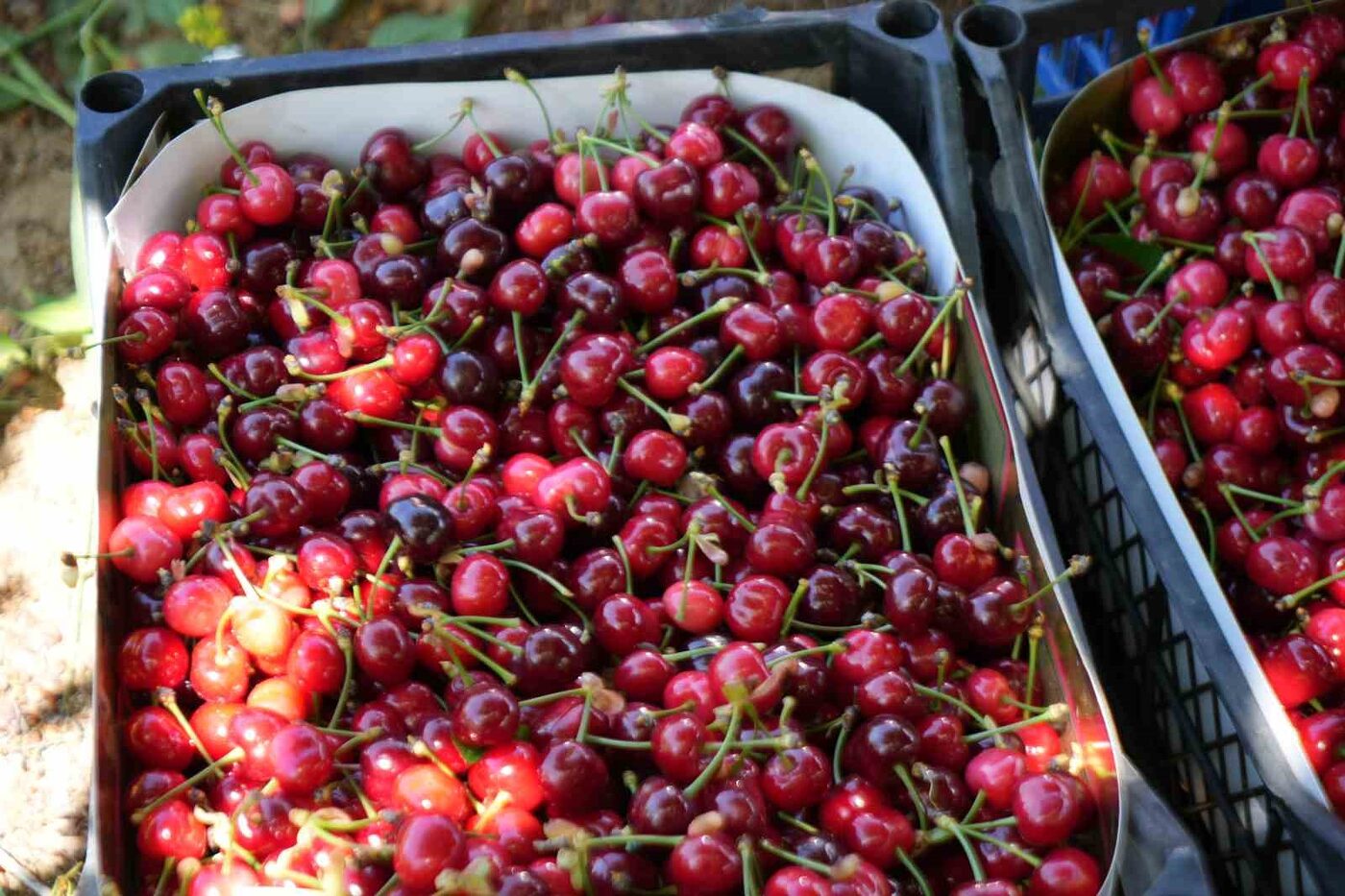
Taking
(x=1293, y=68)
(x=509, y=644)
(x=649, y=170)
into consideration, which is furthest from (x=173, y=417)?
(x=1293, y=68)

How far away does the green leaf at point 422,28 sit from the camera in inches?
89.4

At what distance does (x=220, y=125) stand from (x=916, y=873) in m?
1.20

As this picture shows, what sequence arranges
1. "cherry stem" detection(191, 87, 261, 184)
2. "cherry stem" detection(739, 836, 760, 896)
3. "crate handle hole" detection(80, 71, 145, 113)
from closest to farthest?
1. "cherry stem" detection(739, 836, 760, 896)
2. "cherry stem" detection(191, 87, 261, 184)
3. "crate handle hole" detection(80, 71, 145, 113)

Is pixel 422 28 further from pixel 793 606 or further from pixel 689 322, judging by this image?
pixel 793 606

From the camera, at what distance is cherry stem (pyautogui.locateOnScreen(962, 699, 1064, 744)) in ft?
3.93

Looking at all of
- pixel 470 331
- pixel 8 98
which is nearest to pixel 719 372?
pixel 470 331

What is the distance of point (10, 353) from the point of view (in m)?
1.99

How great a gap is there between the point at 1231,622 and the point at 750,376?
0.58 meters

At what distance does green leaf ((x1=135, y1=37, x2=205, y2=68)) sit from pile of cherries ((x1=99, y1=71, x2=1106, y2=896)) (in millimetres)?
822

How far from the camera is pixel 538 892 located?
1.02 metres

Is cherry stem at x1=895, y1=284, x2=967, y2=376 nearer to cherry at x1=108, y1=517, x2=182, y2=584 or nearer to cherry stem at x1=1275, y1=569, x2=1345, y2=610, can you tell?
cherry stem at x1=1275, y1=569, x2=1345, y2=610

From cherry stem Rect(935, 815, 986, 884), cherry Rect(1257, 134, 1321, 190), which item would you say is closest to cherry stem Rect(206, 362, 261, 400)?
cherry stem Rect(935, 815, 986, 884)

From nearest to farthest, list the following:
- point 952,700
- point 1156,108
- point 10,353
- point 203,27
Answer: point 952,700, point 1156,108, point 10,353, point 203,27

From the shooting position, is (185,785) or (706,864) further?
(185,785)
